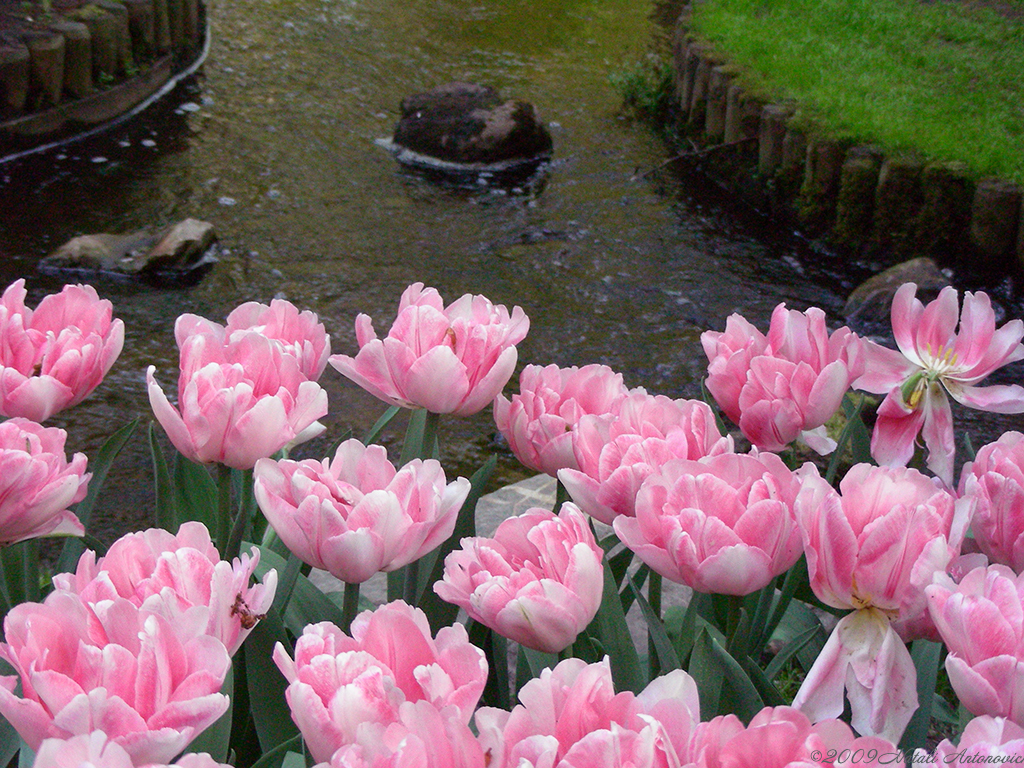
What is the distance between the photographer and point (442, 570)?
1.27 meters

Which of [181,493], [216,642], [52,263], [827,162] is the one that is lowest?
[52,263]

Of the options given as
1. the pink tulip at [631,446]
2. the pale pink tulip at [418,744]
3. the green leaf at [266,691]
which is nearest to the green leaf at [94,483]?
the green leaf at [266,691]

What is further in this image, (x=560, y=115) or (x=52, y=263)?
(x=560, y=115)

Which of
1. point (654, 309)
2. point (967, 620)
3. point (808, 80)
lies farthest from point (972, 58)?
point (967, 620)

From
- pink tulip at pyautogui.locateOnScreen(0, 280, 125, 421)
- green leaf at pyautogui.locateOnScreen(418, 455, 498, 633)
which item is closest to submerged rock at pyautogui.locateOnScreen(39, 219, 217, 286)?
pink tulip at pyautogui.locateOnScreen(0, 280, 125, 421)

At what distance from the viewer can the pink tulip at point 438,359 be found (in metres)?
1.13

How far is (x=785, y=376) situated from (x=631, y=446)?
9.8 inches

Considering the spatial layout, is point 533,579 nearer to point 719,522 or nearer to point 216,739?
point 719,522

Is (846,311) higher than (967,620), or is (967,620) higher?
(967,620)

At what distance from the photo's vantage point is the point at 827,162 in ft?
17.3

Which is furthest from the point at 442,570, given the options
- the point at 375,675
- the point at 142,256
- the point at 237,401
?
the point at 142,256

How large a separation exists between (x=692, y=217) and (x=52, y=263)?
328cm

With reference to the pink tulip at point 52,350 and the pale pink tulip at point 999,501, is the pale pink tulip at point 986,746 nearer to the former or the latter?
the pale pink tulip at point 999,501

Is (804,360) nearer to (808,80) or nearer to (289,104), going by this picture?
(808,80)
